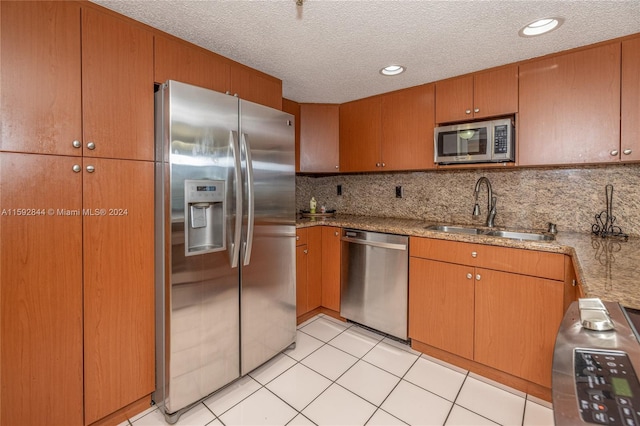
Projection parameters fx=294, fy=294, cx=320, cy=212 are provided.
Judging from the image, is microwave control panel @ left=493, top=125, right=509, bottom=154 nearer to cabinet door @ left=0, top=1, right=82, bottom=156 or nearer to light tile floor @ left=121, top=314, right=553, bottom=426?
light tile floor @ left=121, top=314, right=553, bottom=426

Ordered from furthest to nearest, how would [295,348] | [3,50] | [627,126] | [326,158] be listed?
1. [326,158]
2. [295,348]
3. [627,126]
4. [3,50]

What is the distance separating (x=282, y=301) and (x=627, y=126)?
8.02 ft

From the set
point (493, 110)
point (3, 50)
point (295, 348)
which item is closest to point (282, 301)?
point (295, 348)

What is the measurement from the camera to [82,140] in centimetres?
142

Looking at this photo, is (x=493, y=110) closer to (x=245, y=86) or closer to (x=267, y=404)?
(x=245, y=86)

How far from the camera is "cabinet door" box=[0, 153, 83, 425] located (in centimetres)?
126

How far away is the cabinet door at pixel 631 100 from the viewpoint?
1.70 m

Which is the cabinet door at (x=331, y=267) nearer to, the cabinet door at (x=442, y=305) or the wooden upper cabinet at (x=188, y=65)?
the cabinet door at (x=442, y=305)

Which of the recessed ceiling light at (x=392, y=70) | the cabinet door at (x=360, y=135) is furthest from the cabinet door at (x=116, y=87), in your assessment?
the cabinet door at (x=360, y=135)

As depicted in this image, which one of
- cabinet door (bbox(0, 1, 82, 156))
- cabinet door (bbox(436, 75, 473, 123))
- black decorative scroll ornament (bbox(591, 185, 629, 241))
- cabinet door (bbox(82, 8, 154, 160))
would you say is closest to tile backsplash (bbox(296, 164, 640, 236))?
black decorative scroll ornament (bbox(591, 185, 629, 241))

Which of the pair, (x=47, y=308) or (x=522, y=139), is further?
(x=522, y=139)

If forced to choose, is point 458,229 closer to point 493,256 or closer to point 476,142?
point 493,256

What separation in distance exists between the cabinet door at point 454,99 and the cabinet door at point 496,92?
42 millimetres

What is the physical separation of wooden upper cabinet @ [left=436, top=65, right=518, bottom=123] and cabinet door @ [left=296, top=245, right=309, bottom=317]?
1603 mm
